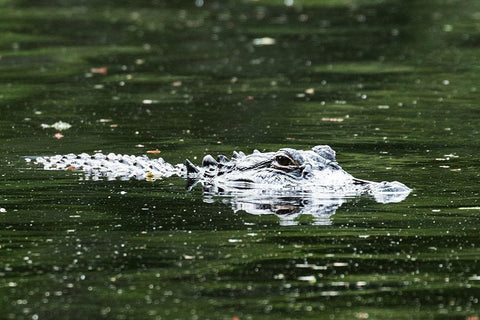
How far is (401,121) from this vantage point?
20.8 metres

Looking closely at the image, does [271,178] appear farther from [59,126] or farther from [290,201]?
[59,126]

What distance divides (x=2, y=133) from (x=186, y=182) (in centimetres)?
584

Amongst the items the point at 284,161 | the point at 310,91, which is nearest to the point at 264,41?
the point at 310,91

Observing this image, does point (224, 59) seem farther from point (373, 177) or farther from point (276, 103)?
point (373, 177)

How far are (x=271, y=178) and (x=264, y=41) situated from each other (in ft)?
62.9

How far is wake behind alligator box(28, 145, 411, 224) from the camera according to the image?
1327 cm

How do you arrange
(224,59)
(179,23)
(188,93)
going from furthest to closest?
1. (179,23)
2. (224,59)
3. (188,93)

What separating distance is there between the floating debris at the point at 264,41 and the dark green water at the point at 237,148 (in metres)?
0.11

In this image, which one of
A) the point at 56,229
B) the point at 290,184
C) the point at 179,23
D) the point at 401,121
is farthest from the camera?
the point at 179,23

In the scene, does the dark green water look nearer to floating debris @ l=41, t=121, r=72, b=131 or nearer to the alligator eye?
floating debris @ l=41, t=121, r=72, b=131

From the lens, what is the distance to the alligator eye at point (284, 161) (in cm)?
1433

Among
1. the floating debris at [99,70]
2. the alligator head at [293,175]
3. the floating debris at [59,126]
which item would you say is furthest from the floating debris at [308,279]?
the floating debris at [99,70]

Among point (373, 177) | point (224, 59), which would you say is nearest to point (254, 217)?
point (373, 177)

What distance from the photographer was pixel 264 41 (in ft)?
109
